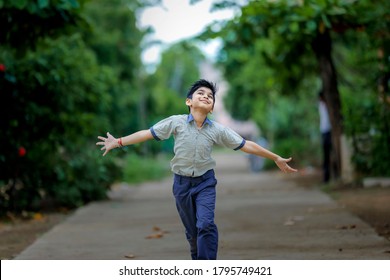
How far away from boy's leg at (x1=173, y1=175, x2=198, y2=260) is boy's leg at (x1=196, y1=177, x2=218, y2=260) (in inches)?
3.9

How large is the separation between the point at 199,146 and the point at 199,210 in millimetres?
503

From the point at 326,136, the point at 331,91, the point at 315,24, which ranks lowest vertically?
the point at 326,136

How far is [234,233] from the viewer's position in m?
9.41

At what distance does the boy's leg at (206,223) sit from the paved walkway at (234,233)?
105cm


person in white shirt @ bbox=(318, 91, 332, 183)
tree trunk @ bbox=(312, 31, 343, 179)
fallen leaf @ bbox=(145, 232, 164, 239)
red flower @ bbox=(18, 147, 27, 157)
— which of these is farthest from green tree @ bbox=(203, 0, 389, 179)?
fallen leaf @ bbox=(145, 232, 164, 239)

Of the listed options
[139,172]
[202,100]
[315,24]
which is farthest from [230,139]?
[139,172]

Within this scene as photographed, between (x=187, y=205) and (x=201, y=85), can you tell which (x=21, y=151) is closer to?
(x=187, y=205)

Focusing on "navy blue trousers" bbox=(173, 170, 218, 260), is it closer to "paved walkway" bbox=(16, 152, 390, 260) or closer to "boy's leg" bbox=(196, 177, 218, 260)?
"boy's leg" bbox=(196, 177, 218, 260)

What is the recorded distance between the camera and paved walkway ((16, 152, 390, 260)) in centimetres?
773

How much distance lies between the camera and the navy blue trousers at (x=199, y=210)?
636 centimetres

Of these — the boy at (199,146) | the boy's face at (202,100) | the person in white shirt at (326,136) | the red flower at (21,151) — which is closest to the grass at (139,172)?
the person in white shirt at (326,136)

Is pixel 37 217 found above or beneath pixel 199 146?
beneath

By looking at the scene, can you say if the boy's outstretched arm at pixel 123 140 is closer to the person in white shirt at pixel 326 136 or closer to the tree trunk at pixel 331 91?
the tree trunk at pixel 331 91
